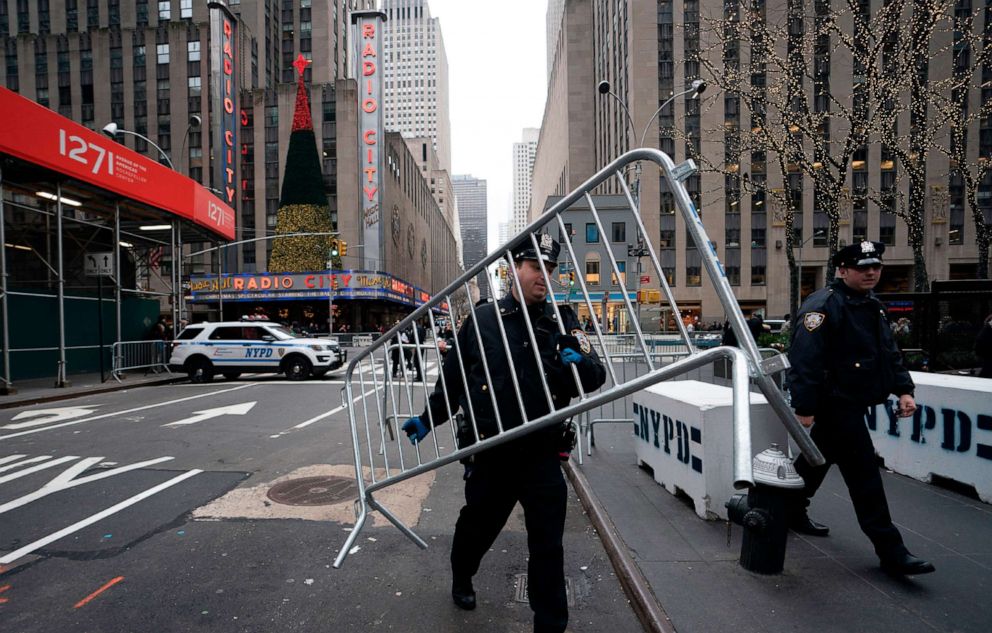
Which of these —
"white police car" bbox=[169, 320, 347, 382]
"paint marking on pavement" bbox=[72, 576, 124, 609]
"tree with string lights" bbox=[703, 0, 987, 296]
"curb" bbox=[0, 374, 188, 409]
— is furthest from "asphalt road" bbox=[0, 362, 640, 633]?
"tree with string lights" bbox=[703, 0, 987, 296]

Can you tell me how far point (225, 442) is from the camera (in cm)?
706

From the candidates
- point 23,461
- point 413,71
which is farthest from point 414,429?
point 413,71

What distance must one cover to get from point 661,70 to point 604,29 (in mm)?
18684

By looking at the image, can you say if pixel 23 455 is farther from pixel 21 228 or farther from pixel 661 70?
pixel 661 70

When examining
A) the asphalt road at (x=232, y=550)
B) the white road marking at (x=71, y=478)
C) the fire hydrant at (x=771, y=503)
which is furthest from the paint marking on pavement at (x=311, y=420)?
the fire hydrant at (x=771, y=503)

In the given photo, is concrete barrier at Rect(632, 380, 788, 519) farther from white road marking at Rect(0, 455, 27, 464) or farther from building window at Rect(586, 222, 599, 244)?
white road marking at Rect(0, 455, 27, 464)

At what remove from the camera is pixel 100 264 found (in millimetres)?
15492

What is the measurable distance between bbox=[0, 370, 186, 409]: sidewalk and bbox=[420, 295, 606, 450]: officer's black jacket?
42.2 ft

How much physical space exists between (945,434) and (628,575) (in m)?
→ 3.73

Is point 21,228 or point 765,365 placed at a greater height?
point 21,228

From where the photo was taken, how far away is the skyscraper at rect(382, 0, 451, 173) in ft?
540

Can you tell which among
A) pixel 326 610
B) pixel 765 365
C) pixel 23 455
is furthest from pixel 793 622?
pixel 23 455

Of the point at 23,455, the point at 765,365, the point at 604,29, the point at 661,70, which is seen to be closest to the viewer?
the point at 765,365

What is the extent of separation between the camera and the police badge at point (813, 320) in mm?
3168
